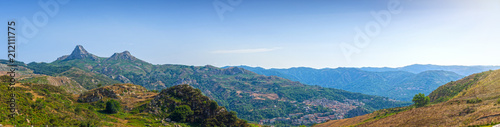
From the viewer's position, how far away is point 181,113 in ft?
226

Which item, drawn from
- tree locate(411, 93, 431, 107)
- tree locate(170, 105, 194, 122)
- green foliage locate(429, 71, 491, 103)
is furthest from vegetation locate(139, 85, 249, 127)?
green foliage locate(429, 71, 491, 103)

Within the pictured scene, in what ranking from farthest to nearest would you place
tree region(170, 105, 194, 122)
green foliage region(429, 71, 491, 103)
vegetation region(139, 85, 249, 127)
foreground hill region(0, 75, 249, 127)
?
green foliage region(429, 71, 491, 103), vegetation region(139, 85, 249, 127), tree region(170, 105, 194, 122), foreground hill region(0, 75, 249, 127)

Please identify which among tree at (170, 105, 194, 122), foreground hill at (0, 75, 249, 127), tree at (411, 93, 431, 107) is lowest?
tree at (411, 93, 431, 107)

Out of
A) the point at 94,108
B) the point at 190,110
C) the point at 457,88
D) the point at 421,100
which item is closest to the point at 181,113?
the point at 190,110

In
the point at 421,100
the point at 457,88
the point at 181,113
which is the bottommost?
the point at 421,100

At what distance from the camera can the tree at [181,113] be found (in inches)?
2694

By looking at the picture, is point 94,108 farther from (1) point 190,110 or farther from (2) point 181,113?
(1) point 190,110

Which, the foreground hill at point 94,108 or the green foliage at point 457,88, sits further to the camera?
the green foliage at point 457,88

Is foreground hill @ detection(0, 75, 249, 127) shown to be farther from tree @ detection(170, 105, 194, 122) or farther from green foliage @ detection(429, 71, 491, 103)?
green foliage @ detection(429, 71, 491, 103)

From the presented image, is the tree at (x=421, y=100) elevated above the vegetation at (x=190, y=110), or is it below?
below

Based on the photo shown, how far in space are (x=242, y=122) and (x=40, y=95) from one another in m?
57.1

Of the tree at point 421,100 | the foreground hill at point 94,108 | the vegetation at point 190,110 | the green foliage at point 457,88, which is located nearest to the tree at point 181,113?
the vegetation at point 190,110

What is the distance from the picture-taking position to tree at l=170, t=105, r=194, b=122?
68438 millimetres

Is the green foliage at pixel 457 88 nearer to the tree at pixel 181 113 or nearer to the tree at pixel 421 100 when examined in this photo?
the tree at pixel 421 100
